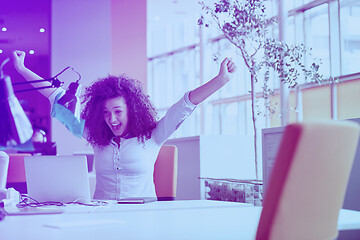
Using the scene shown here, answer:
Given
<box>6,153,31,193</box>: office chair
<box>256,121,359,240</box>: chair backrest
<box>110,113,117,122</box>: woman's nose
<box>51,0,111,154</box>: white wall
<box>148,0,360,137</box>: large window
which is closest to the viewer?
<box>256,121,359,240</box>: chair backrest

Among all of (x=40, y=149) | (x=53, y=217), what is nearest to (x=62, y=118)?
(x=53, y=217)

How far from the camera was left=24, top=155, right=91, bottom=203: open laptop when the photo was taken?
2.35 metres

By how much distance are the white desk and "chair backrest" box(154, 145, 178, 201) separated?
884 mm

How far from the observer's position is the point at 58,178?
7.74ft

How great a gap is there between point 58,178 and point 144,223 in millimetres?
762

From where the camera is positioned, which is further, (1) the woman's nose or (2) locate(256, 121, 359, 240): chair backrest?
(1) the woman's nose

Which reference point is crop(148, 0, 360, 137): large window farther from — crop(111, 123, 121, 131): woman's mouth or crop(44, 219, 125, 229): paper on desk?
crop(44, 219, 125, 229): paper on desk


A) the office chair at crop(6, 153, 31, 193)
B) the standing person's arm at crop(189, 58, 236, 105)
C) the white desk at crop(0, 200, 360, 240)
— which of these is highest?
the standing person's arm at crop(189, 58, 236, 105)

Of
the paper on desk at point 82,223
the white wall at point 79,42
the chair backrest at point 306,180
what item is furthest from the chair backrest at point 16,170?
the chair backrest at point 306,180

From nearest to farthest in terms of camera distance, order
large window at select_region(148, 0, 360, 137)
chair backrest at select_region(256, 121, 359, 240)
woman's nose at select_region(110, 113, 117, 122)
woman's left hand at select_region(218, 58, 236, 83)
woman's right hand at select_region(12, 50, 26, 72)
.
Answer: chair backrest at select_region(256, 121, 359, 240), woman's right hand at select_region(12, 50, 26, 72), woman's left hand at select_region(218, 58, 236, 83), woman's nose at select_region(110, 113, 117, 122), large window at select_region(148, 0, 360, 137)

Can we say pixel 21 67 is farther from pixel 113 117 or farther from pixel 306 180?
pixel 306 180

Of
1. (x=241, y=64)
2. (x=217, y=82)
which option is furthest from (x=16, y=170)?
(x=241, y=64)

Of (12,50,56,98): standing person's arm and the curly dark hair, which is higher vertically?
(12,50,56,98): standing person's arm

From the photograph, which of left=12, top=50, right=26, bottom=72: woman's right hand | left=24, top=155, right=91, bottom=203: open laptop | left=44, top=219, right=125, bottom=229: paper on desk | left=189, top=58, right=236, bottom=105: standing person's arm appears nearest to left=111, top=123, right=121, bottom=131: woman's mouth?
left=189, top=58, right=236, bottom=105: standing person's arm
